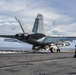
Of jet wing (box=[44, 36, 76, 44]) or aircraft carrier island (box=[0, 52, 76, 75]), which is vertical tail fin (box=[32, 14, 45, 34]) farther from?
aircraft carrier island (box=[0, 52, 76, 75])

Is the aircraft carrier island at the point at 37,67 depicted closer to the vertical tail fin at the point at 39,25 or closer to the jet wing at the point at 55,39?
the jet wing at the point at 55,39

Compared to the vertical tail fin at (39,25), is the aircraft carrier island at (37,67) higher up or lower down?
lower down

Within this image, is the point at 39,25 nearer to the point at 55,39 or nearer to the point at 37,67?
the point at 55,39

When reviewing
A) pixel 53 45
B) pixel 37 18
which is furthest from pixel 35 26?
pixel 53 45

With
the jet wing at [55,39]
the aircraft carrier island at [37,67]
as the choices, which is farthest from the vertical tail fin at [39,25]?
the aircraft carrier island at [37,67]

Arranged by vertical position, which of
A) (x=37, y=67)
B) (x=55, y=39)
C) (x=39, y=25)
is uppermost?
(x=39, y=25)

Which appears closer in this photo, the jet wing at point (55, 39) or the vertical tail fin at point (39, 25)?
the jet wing at point (55, 39)

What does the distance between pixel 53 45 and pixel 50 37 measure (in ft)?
11.5

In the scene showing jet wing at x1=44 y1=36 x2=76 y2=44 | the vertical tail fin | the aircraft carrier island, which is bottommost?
the aircraft carrier island

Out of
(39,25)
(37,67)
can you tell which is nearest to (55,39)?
(39,25)

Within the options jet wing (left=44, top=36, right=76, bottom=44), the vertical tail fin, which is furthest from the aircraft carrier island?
the vertical tail fin

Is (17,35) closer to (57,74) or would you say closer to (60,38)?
(60,38)

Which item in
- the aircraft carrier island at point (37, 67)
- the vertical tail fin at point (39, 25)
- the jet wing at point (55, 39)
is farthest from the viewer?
the vertical tail fin at point (39, 25)

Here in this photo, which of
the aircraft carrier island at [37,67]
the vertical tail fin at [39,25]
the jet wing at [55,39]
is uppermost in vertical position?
the vertical tail fin at [39,25]
